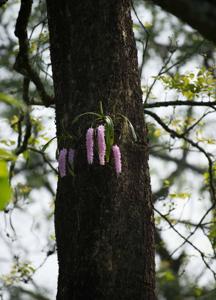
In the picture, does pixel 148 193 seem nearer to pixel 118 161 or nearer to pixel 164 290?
pixel 118 161

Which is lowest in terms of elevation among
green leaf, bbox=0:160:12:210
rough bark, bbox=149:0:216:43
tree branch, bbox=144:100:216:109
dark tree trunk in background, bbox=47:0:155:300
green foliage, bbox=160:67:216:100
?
green leaf, bbox=0:160:12:210

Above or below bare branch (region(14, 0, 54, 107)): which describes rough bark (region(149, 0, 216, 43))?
below

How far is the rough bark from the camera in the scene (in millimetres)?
1516

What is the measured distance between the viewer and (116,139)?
2811 mm

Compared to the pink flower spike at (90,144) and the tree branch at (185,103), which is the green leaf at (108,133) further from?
the tree branch at (185,103)

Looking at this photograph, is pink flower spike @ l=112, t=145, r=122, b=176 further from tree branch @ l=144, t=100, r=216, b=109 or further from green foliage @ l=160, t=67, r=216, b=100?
green foliage @ l=160, t=67, r=216, b=100

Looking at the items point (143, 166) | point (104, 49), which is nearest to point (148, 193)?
point (143, 166)

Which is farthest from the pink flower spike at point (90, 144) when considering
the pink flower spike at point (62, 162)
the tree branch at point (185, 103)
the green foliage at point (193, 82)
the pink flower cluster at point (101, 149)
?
the green foliage at point (193, 82)

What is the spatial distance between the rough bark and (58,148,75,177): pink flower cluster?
4.27 ft

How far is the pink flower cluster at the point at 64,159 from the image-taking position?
279 centimetres

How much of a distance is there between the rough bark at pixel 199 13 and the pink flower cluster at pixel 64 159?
1.30 metres

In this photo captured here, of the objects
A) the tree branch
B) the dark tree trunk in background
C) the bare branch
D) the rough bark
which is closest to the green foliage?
the tree branch

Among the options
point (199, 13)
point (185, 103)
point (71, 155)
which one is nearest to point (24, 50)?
point (185, 103)

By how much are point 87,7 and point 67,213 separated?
0.86 metres
